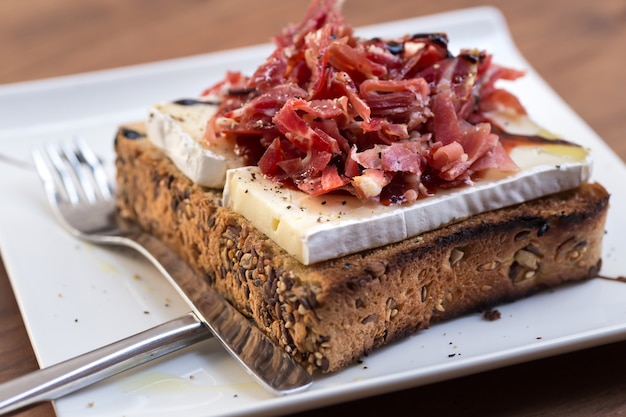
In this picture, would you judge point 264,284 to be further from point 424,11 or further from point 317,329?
point 424,11

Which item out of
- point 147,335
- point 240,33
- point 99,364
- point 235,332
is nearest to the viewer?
point 99,364

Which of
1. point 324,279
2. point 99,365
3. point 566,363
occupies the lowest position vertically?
point 566,363

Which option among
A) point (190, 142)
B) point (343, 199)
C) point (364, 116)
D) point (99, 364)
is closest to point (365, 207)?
point (343, 199)

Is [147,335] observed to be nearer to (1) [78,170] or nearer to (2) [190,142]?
(2) [190,142]

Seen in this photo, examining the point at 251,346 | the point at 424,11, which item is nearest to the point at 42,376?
the point at 251,346

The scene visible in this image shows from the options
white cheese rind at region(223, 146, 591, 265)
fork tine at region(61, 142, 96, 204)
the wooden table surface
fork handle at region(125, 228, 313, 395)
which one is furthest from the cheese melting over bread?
the wooden table surface

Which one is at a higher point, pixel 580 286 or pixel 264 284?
pixel 264 284

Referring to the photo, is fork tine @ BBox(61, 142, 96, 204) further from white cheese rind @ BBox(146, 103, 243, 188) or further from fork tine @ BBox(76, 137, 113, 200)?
white cheese rind @ BBox(146, 103, 243, 188)
